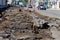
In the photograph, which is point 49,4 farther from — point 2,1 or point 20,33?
point 20,33

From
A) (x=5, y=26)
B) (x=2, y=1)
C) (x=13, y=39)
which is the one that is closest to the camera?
(x=13, y=39)

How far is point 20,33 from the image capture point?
12.3 meters

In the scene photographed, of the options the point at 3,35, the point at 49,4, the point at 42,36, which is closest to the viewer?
the point at 3,35

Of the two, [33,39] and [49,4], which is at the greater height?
[33,39]

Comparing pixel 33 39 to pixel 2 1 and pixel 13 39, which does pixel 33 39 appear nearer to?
pixel 13 39

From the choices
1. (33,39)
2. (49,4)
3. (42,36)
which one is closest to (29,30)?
(42,36)

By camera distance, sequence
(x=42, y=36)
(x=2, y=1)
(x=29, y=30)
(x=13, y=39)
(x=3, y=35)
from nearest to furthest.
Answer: (x=13, y=39)
(x=3, y=35)
(x=42, y=36)
(x=29, y=30)
(x=2, y=1)

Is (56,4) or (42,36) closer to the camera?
(42,36)

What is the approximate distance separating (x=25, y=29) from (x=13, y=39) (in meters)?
3.10

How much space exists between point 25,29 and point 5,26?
4.36 ft

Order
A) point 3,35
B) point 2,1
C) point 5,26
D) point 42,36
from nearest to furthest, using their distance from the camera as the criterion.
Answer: point 3,35, point 42,36, point 5,26, point 2,1

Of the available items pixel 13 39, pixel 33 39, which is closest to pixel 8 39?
pixel 13 39

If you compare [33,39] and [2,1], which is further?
[2,1]

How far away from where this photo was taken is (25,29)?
13422 millimetres
